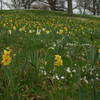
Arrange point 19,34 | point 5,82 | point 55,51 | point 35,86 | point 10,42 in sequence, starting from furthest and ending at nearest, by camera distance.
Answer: point 19,34
point 10,42
point 55,51
point 35,86
point 5,82

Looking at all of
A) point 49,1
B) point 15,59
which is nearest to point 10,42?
point 15,59

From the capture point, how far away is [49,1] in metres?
41.1

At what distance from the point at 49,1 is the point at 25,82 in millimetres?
39537

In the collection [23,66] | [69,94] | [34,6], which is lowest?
[69,94]

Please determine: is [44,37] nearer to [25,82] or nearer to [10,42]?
[10,42]

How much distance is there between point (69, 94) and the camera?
2.49m

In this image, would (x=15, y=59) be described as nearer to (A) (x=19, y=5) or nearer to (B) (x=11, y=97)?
(B) (x=11, y=97)

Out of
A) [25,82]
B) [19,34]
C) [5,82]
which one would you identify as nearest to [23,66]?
[25,82]

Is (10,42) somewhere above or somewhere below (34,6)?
below

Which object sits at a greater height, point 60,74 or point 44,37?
point 44,37

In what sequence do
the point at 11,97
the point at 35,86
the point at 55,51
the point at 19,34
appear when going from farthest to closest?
the point at 19,34 → the point at 55,51 → the point at 35,86 → the point at 11,97

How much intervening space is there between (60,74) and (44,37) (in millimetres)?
2297

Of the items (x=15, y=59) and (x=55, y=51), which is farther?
(x=55, y=51)

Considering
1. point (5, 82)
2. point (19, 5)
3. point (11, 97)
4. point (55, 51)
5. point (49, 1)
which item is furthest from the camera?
point (19, 5)
